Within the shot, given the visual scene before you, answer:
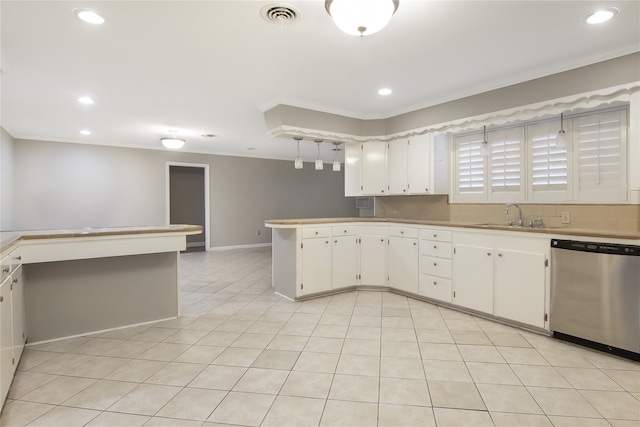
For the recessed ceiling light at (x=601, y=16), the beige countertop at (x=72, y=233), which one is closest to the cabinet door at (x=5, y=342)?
the beige countertop at (x=72, y=233)

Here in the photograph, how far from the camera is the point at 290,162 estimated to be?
8836 mm

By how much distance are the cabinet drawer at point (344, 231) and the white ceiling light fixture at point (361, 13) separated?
2.59m

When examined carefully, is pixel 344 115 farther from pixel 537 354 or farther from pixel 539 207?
pixel 537 354

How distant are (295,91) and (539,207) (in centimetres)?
290

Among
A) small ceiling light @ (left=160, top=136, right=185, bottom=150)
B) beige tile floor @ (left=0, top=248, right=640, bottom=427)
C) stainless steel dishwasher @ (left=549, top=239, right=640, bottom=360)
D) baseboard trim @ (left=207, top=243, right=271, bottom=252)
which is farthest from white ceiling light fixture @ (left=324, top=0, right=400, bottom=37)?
baseboard trim @ (left=207, top=243, right=271, bottom=252)

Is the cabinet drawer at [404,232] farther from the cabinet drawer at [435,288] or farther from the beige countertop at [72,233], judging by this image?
the beige countertop at [72,233]

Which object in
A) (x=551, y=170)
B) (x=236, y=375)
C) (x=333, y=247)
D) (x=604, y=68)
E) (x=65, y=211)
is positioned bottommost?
(x=236, y=375)

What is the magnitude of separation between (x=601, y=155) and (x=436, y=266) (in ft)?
6.05

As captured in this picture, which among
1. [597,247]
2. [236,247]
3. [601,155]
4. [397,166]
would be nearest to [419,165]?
[397,166]

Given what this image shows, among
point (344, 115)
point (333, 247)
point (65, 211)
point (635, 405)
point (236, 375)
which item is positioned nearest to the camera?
point (635, 405)

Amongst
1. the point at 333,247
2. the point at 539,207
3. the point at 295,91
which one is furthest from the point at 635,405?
the point at 295,91

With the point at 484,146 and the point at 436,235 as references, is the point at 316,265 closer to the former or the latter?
the point at 436,235

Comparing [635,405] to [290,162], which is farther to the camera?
[290,162]

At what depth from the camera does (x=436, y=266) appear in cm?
362
